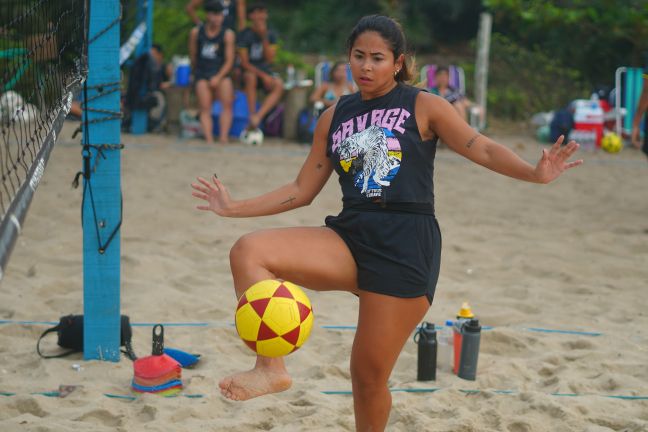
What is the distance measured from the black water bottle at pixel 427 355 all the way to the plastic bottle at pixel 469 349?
0.15m

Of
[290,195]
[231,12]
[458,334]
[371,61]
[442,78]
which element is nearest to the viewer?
[371,61]

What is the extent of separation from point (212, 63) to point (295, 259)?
8668 millimetres

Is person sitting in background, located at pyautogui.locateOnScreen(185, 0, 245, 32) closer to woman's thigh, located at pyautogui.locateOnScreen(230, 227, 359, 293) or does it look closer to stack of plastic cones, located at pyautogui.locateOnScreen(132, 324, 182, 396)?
stack of plastic cones, located at pyautogui.locateOnScreen(132, 324, 182, 396)

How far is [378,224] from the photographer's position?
10.8 ft

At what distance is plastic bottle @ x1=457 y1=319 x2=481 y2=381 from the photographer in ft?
15.4

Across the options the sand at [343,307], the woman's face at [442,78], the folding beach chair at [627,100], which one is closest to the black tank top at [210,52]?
the sand at [343,307]

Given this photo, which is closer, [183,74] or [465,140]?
[465,140]

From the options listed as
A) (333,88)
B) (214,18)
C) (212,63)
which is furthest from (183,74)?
(333,88)

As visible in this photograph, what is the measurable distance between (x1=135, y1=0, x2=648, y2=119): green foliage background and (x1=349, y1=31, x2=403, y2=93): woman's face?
34.3ft

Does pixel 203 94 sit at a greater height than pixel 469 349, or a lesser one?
greater

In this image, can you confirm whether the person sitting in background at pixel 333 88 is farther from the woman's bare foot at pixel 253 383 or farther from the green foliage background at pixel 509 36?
the woman's bare foot at pixel 253 383

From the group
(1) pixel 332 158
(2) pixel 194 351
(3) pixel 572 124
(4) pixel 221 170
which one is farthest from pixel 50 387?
(3) pixel 572 124

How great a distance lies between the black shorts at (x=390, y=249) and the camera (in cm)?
329

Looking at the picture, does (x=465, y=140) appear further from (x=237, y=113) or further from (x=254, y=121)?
(x=237, y=113)
